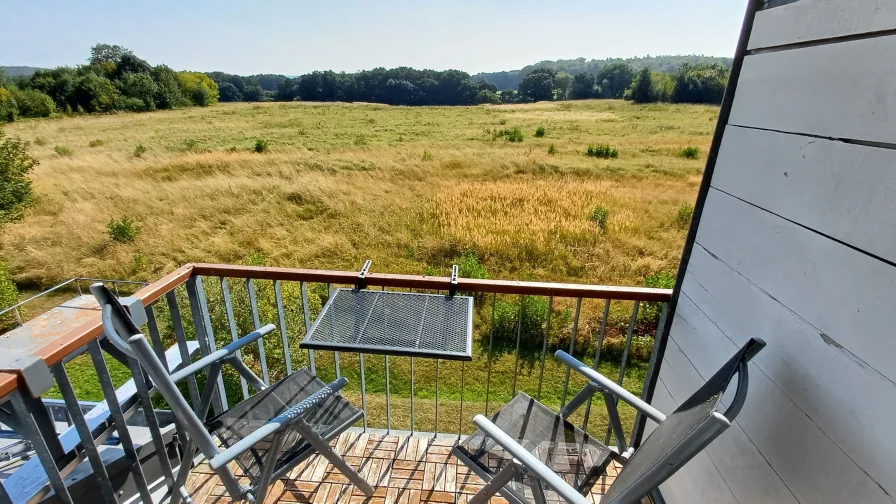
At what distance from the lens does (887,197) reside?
84 cm

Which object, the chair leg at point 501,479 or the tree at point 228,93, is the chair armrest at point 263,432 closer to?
the chair leg at point 501,479

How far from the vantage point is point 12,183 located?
10.3 m

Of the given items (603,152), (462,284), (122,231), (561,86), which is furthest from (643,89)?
(462,284)

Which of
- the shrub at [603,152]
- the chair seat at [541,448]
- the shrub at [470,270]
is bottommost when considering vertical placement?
the shrub at [470,270]

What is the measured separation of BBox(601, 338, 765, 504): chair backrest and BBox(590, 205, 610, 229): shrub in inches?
379

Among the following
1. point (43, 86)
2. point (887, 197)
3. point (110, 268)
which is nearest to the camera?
point (887, 197)

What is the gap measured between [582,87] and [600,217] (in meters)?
46.2

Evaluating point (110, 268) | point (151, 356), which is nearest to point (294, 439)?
point (151, 356)

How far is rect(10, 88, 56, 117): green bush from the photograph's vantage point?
2867 cm

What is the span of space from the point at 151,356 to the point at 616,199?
41.3 feet

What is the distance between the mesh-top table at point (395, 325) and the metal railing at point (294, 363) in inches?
3.3

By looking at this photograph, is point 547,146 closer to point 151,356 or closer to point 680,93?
point 151,356

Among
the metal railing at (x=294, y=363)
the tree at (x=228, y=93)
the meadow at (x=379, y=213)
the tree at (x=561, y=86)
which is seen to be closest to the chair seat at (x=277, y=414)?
the metal railing at (x=294, y=363)

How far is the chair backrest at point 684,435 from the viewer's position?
883 millimetres
